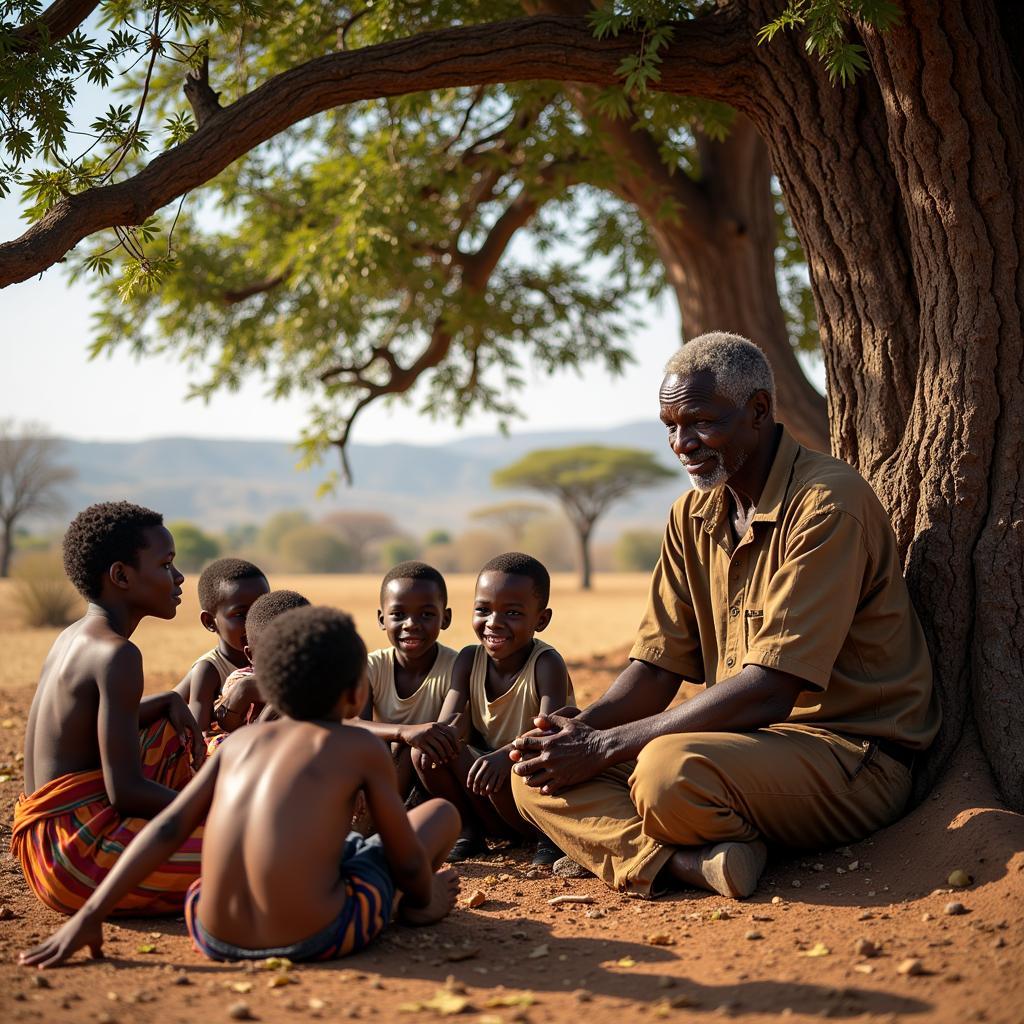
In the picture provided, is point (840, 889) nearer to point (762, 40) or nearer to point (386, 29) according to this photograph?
point (762, 40)

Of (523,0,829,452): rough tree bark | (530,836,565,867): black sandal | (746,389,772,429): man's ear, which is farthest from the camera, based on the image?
(523,0,829,452): rough tree bark

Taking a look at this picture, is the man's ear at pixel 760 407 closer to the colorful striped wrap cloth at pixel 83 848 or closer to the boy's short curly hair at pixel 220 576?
the boy's short curly hair at pixel 220 576

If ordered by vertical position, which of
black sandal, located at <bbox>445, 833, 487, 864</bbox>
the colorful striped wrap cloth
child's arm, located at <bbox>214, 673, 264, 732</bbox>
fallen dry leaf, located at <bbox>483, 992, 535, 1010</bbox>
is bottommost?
black sandal, located at <bbox>445, 833, 487, 864</bbox>

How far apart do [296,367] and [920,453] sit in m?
10.6

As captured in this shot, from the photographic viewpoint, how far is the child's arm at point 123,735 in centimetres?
359

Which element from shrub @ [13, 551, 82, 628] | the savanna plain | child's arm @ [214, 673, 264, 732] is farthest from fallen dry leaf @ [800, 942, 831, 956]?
shrub @ [13, 551, 82, 628]

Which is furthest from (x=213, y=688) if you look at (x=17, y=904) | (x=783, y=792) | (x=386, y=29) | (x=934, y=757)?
(x=386, y=29)

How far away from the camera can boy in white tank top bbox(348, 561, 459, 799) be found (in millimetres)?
4906

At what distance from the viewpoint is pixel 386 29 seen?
23.8 feet

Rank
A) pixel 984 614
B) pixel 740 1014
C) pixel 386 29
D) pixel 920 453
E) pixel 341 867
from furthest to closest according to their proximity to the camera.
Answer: pixel 386 29
pixel 920 453
pixel 984 614
pixel 341 867
pixel 740 1014

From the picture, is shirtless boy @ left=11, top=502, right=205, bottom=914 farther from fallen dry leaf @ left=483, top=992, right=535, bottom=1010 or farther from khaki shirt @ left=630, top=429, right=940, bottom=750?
khaki shirt @ left=630, top=429, right=940, bottom=750

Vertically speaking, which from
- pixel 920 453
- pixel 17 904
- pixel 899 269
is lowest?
pixel 17 904

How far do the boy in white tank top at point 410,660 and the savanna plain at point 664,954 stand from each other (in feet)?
2.34

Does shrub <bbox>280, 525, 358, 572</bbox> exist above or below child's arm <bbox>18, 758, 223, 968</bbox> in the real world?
above
